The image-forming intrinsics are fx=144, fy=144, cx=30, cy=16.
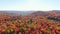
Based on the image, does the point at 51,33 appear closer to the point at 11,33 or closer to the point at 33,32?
the point at 33,32

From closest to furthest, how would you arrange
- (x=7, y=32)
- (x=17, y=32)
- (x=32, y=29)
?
(x=7, y=32), (x=17, y=32), (x=32, y=29)

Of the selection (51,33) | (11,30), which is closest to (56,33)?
(51,33)

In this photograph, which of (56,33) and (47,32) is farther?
(56,33)

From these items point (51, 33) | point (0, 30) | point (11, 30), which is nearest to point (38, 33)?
point (51, 33)

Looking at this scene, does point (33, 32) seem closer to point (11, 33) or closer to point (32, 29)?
point (32, 29)

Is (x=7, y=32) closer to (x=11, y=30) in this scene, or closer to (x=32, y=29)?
(x=11, y=30)

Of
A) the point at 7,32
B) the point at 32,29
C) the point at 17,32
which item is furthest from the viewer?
the point at 32,29

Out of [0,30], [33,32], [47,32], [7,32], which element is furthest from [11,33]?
[47,32]

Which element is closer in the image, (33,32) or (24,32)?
(24,32)
